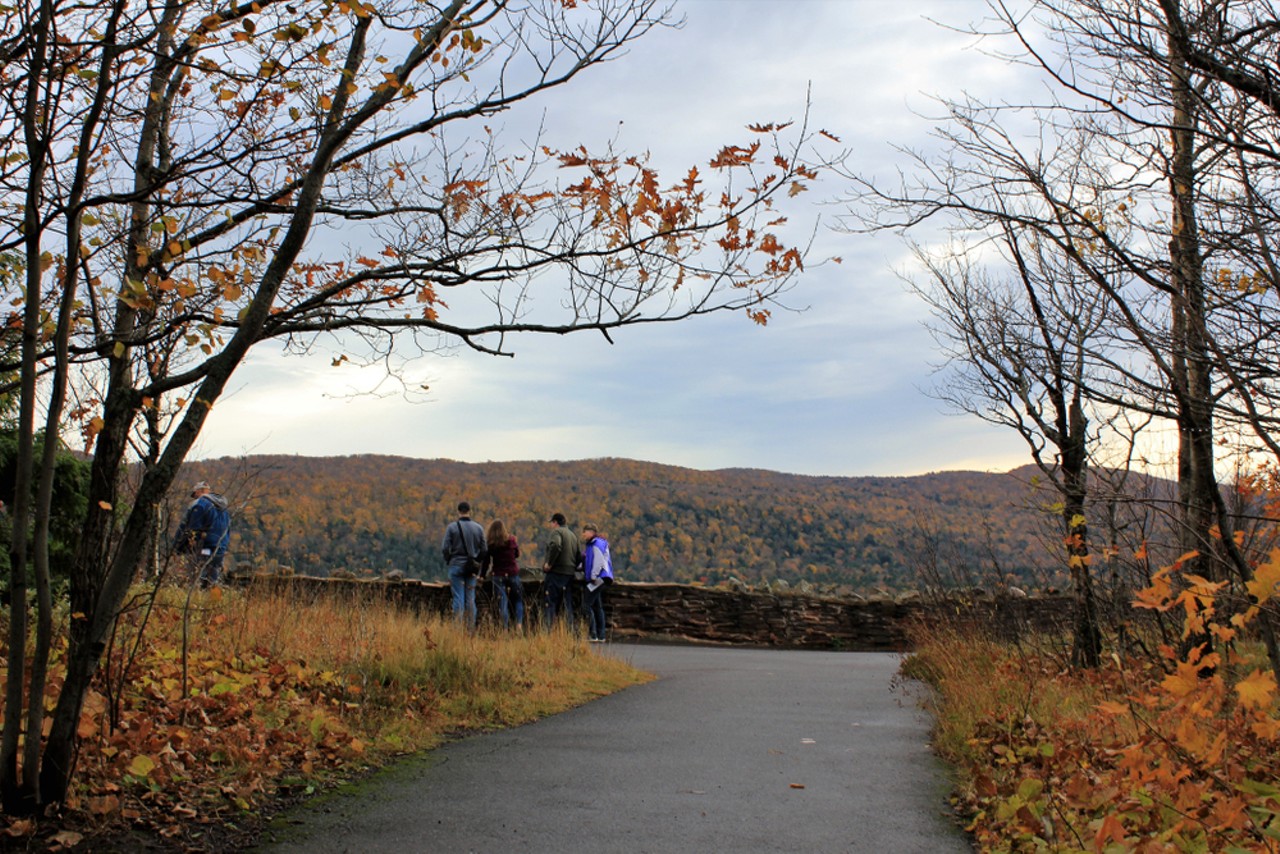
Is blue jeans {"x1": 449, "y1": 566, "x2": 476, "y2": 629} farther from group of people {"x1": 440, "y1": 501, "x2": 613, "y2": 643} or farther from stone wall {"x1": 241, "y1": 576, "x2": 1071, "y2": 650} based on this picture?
stone wall {"x1": 241, "y1": 576, "x2": 1071, "y2": 650}

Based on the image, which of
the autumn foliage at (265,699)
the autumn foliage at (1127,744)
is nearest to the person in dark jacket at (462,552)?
the autumn foliage at (265,699)

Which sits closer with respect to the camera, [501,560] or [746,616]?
[501,560]

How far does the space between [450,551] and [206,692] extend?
7.79 meters

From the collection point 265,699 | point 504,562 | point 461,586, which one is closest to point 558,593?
point 504,562

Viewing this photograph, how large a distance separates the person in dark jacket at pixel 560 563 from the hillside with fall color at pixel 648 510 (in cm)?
1966

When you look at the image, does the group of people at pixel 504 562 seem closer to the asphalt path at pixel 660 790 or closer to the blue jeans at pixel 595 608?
the blue jeans at pixel 595 608

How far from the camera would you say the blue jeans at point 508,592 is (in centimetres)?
1519

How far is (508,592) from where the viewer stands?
16.2 meters

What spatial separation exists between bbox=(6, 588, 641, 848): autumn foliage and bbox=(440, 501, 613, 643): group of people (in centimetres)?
282

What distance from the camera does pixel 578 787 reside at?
587 centimetres

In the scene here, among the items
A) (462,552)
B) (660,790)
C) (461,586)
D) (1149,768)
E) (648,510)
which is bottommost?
(660,790)

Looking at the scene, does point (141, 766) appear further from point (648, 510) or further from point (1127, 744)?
point (648, 510)

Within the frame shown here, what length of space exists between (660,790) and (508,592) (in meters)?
10.6

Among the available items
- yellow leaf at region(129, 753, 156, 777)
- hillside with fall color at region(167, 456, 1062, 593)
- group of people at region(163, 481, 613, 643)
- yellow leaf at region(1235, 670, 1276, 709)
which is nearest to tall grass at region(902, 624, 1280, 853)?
yellow leaf at region(1235, 670, 1276, 709)
